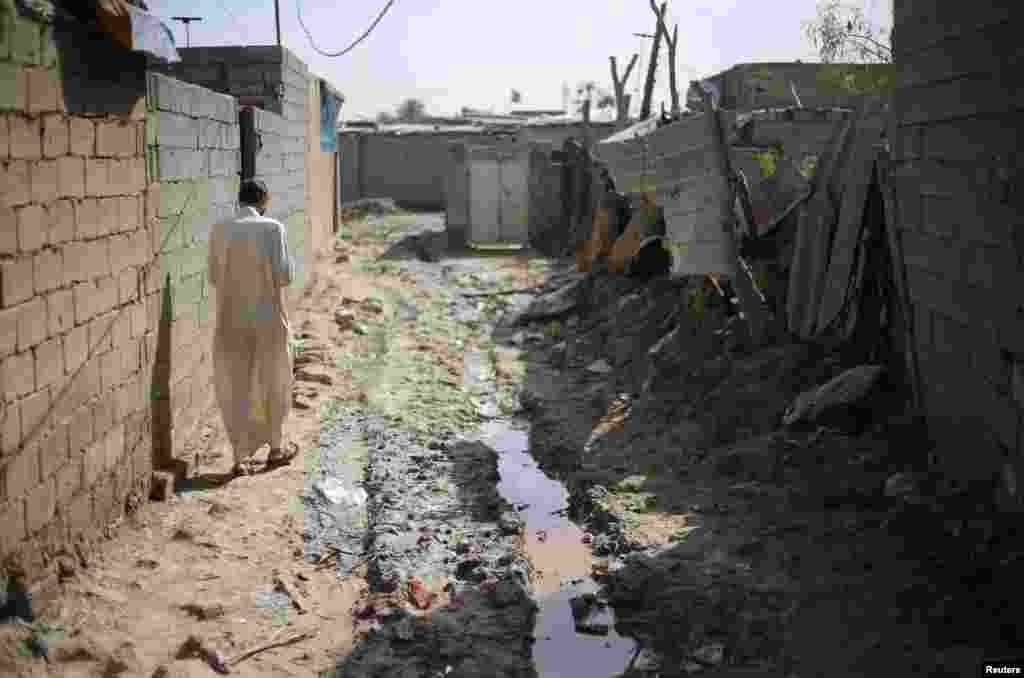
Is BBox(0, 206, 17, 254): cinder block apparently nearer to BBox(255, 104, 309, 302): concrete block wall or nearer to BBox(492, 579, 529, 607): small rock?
BBox(492, 579, 529, 607): small rock

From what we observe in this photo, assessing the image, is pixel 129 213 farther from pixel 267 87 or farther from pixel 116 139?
pixel 267 87

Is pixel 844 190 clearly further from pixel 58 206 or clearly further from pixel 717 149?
pixel 58 206

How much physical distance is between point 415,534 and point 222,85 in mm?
6691

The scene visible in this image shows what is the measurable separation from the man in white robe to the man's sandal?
0.11m

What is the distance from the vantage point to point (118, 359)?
4906mm

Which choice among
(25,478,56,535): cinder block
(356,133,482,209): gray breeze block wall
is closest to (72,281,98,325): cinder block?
(25,478,56,535): cinder block

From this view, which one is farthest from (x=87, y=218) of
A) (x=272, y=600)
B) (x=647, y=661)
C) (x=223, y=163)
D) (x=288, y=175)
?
(x=288, y=175)

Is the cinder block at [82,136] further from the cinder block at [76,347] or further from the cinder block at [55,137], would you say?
the cinder block at [76,347]

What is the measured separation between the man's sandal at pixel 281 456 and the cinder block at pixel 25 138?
2775 mm

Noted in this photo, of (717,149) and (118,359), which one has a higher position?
(717,149)

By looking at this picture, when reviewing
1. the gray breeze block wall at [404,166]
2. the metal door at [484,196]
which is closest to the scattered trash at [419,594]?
the metal door at [484,196]

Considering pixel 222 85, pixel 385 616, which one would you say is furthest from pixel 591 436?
pixel 222 85

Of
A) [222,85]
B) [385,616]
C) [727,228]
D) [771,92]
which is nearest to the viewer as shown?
[385,616]

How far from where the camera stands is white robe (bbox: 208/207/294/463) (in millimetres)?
5930
